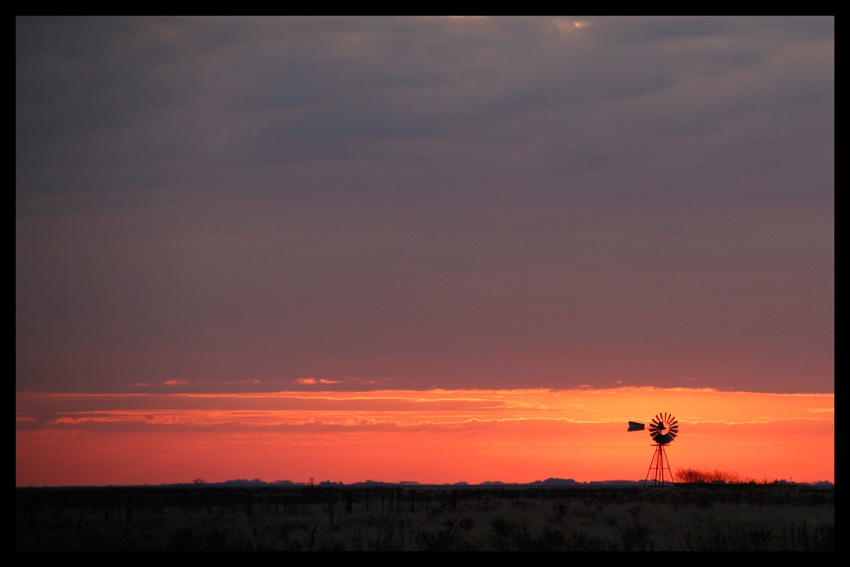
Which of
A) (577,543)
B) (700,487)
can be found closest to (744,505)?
(700,487)

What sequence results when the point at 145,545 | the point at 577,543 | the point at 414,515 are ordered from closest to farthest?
the point at 145,545 → the point at 577,543 → the point at 414,515

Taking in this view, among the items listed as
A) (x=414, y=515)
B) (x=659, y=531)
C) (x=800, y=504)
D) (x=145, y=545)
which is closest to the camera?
(x=145, y=545)

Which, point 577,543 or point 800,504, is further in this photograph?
point 800,504

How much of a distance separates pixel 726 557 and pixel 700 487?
54130 millimetres

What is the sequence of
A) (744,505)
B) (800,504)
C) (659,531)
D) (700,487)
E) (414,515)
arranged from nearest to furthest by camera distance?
(659,531), (414,515), (744,505), (800,504), (700,487)

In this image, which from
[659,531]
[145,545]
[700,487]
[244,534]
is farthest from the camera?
[700,487]
